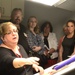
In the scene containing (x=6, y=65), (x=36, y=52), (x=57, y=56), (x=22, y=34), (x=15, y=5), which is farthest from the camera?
(x=15, y=5)

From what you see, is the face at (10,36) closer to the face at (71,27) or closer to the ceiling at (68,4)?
the face at (71,27)

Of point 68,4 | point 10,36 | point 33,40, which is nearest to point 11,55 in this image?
point 10,36

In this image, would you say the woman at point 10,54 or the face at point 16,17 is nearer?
the woman at point 10,54

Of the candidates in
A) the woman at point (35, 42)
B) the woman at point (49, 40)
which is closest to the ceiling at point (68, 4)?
the woman at point (49, 40)

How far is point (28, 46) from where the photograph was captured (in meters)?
2.48

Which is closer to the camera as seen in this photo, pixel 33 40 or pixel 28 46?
pixel 28 46

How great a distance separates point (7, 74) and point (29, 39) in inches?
52.3

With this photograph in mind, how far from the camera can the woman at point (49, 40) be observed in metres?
3.18

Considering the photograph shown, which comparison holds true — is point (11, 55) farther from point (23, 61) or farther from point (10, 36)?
point (23, 61)

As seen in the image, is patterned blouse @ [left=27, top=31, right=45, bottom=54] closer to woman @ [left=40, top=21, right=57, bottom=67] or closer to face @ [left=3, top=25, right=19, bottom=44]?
woman @ [left=40, top=21, right=57, bottom=67]

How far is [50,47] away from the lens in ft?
10.9

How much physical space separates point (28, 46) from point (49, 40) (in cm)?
98

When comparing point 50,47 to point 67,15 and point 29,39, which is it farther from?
point 67,15

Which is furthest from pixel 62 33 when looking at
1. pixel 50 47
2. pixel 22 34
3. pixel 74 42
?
pixel 22 34
